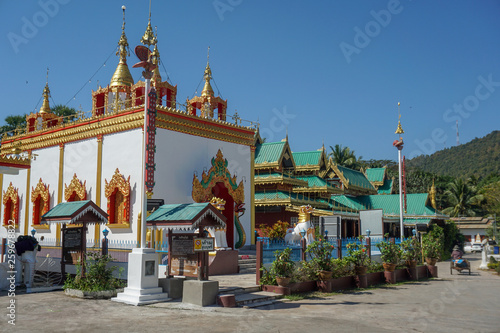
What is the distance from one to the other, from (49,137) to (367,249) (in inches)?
621

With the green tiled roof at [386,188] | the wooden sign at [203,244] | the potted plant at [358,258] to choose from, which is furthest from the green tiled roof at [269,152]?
the wooden sign at [203,244]

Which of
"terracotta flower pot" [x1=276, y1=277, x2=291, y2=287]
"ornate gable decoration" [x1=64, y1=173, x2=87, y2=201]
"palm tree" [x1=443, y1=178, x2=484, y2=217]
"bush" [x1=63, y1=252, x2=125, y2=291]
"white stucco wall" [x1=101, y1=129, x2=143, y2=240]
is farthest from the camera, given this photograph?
"palm tree" [x1=443, y1=178, x2=484, y2=217]

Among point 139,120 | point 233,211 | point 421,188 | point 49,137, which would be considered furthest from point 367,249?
point 421,188

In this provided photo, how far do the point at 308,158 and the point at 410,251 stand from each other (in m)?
17.7

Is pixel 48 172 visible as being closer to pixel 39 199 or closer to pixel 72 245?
pixel 39 199

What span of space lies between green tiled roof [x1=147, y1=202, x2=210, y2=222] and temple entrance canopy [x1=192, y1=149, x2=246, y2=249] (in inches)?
262

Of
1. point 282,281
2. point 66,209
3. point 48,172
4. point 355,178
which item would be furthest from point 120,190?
point 355,178

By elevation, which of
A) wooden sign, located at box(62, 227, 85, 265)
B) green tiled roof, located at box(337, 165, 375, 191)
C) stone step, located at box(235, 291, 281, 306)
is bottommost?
stone step, located at box(235, 291, 281, 306)

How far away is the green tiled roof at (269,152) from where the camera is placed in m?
30.3

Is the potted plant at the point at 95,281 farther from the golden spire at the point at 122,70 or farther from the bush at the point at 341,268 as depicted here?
the golden spire at the point at 122,70

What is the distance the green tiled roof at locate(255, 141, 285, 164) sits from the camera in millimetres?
30327

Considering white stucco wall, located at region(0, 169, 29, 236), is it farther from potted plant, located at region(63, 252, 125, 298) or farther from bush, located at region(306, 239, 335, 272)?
bush, located at region(306, 239, 335, 272)

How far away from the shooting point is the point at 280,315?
10.5 meters

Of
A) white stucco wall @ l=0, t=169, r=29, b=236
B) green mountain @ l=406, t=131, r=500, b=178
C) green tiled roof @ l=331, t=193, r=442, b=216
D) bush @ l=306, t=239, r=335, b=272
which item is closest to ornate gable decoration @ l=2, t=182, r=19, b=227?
white stucco wall @ l=0, t=169, r=29, b=236
